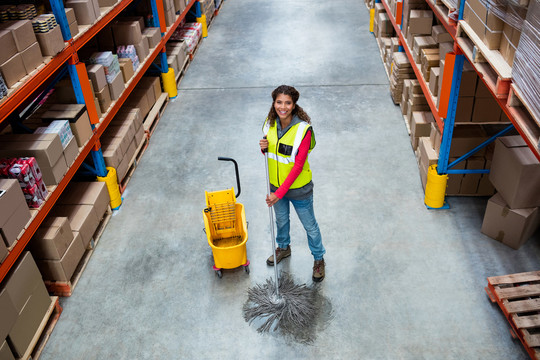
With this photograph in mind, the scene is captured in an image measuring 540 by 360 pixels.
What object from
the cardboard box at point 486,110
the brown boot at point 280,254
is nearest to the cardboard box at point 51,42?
the brown boot at point 280,254

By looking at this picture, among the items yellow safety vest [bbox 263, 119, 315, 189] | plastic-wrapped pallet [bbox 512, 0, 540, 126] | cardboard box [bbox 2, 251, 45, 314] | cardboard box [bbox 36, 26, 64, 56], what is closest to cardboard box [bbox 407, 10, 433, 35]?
yellow safety vest [bbox 263, 119, 315, 189]

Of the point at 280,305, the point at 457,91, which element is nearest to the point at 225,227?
the point at 280,305

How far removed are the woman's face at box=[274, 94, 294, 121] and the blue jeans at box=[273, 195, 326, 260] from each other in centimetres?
94

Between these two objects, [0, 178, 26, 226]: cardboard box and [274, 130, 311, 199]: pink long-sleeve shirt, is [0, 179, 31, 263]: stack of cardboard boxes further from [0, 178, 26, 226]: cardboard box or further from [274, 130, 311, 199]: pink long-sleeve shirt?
[274, 130, 311, 199]: pink long-sleeve shirt

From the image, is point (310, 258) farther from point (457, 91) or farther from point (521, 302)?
point (457, 91)

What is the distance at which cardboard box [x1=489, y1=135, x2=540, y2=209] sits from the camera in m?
4.96

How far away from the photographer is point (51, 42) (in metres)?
4.89

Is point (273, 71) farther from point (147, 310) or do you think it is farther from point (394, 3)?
point (147, 310)

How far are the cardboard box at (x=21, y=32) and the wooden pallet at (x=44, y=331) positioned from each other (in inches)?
98.9

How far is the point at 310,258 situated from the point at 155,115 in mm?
4183

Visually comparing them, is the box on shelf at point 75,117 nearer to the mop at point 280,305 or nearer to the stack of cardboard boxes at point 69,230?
the stack of cardboard boxes at point 69,230

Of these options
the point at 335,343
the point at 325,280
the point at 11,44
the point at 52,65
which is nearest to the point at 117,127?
the point at 52,65

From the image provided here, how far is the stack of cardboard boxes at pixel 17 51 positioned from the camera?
14.3 ft

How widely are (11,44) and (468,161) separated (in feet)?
16.9
